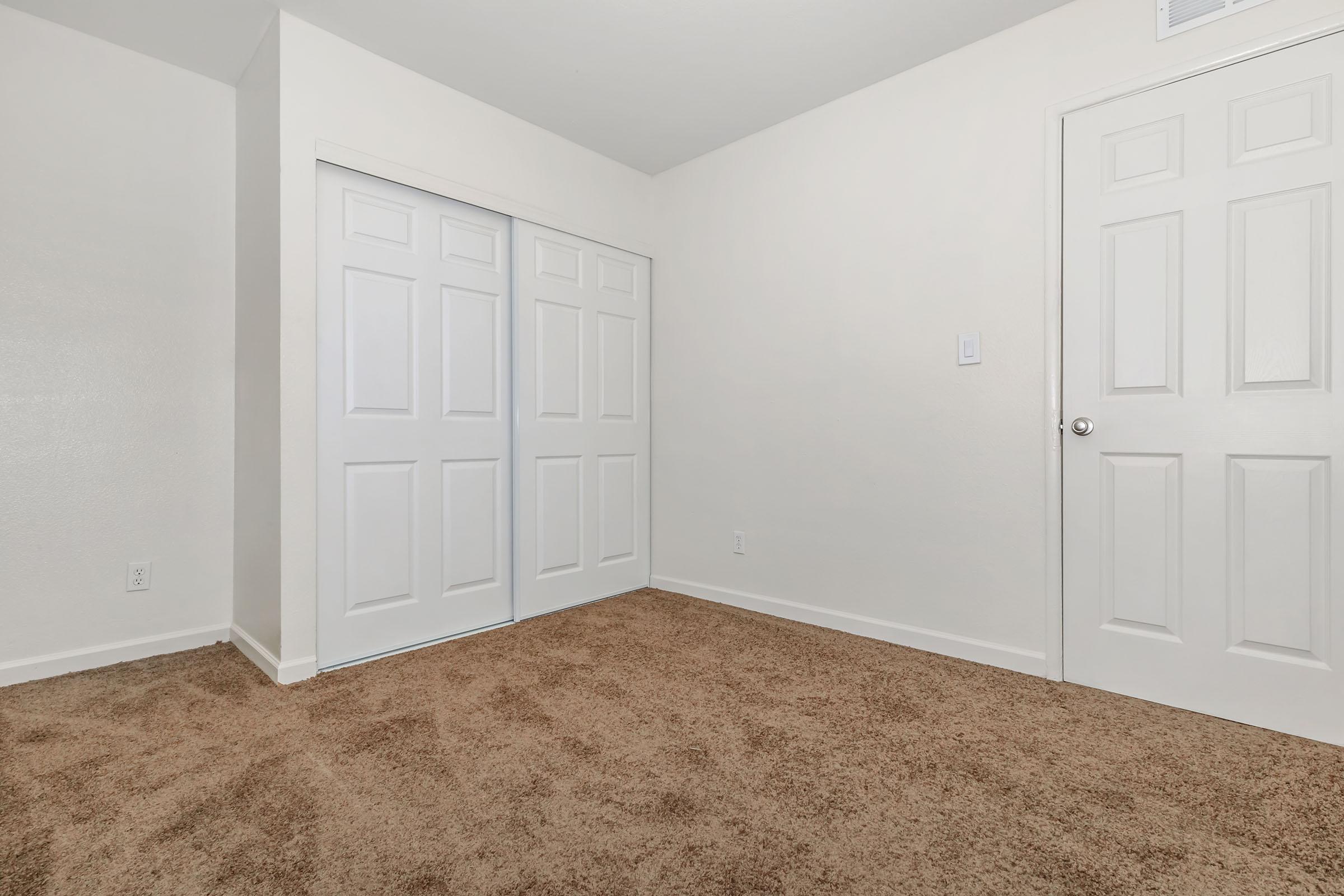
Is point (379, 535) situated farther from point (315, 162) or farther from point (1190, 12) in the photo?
point (1190, 12)

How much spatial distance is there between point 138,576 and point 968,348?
11.6ft

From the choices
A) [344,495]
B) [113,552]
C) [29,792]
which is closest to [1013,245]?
[344,495]

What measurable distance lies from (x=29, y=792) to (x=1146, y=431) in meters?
3.46

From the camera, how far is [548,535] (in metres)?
3.28

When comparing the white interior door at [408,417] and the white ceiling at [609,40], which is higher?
the white ceiling at [609,40]

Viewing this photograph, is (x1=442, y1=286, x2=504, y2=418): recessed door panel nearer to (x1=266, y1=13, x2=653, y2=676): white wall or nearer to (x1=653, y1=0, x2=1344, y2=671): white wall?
(x1=266, y1=13, x2=653, y2=676): white wall

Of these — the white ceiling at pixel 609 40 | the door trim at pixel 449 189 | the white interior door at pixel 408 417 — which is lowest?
the white interior door at pixel 408 417

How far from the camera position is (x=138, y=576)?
2.60 m

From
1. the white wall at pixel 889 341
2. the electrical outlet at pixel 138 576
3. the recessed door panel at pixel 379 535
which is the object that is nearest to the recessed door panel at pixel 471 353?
the recessed door panel at pixel 379 535

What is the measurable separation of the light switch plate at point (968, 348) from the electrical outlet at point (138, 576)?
3.49 metres

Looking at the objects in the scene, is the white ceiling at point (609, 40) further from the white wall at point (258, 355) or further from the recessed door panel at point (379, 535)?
the recessed door panel at point (379, 535)

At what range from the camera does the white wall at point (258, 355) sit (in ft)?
7.86

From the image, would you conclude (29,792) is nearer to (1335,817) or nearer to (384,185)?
(384,185)

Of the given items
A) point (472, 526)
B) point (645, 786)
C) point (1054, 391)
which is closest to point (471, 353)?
point (472, 526)
